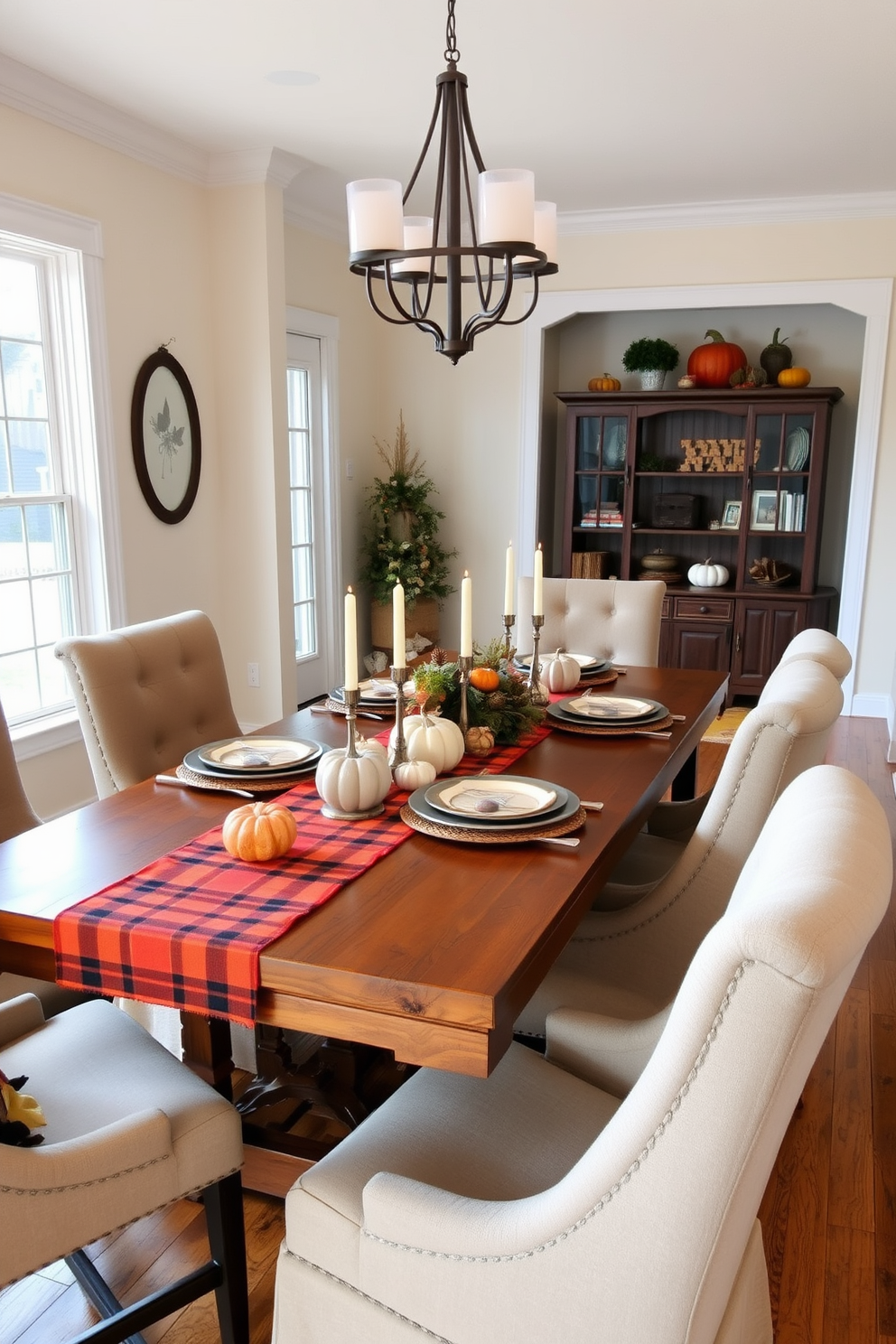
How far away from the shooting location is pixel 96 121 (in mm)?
3848

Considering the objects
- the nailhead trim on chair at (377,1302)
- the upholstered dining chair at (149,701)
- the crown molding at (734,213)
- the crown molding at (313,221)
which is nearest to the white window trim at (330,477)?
the crown molding at (313,221)

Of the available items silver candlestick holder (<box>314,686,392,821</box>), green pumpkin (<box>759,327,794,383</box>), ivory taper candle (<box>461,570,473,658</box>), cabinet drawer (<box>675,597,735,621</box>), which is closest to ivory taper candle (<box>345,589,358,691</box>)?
silver candlestick holder (<box>314,686,392,821</box>)

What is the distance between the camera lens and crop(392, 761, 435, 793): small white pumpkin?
1921mm

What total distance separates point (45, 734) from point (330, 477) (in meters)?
2.62

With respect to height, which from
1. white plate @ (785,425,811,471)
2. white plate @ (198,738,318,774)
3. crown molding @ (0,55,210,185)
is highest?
crown molding @ (0,55,210,185)

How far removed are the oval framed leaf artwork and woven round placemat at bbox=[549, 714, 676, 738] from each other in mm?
2612

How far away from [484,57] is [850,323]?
3297 mm

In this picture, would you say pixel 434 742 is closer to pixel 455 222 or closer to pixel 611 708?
pixel 611 708

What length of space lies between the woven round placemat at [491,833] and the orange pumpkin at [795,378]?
4.65 metres

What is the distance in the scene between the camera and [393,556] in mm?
6160

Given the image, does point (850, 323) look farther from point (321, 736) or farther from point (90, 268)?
point (321, 736)

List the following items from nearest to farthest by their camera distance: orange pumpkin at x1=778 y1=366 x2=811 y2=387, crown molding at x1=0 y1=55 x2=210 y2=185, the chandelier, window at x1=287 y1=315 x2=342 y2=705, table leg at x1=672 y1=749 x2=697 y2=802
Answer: the chandelier
table leg at x1=672 y1=749 x2=697 y2=802
crown molding at x1=0 y1=55 x2=210 y2=185
orange pumpkin at x1=778 y1=366 x2=811 y2=387
window at x1=287 y1=315 x2=342 y2=705

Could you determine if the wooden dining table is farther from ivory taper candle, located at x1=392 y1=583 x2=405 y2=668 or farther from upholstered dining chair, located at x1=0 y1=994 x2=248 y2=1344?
ivory taper candle, located at x1=392 y1=583 x2=405 y2=668

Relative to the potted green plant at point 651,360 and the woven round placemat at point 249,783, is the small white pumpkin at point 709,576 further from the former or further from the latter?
the woven round placemat at point 249,783
